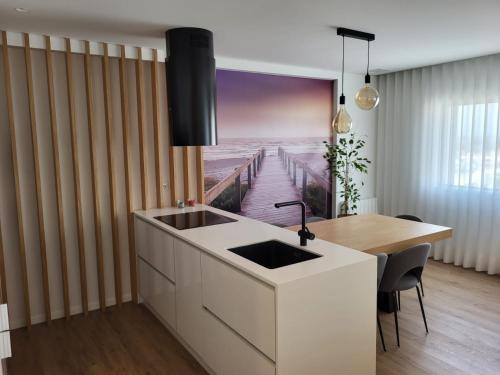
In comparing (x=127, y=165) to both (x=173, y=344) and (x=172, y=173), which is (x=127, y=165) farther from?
(x=173, y=344)

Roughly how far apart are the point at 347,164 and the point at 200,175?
2.19 metres

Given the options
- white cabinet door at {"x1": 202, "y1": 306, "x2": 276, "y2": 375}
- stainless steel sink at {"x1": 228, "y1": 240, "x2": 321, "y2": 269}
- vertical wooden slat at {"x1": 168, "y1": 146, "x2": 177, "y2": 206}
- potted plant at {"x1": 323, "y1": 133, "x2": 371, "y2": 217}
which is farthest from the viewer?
potted plant at {"x1": 323, "y1": 133, "x2": 371, "y2": 217}

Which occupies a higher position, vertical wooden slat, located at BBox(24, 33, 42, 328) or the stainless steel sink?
vertical wooden slat, located at BBox(24, 33, 42, 328)

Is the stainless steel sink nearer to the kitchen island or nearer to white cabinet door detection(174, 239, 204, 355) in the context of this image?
the kitchen island

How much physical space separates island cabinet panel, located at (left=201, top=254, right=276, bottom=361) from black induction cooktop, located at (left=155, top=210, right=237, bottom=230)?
640mm

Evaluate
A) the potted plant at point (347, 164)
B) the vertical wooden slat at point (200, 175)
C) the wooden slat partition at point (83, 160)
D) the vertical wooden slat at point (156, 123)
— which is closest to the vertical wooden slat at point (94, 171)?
the wooden slat partition at point (83, 160)

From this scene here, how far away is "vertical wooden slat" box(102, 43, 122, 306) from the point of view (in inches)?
136

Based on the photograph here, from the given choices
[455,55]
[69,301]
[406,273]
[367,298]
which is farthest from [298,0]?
[69,301]

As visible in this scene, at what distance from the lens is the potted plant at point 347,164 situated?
517cm

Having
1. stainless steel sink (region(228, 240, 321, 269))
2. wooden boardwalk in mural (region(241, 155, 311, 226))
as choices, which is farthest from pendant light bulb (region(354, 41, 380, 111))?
wooden boardwalk in mural (region(241, 155, 311, 226))

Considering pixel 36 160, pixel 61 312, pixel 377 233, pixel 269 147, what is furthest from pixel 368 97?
pixel 61 312

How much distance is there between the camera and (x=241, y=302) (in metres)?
2.11

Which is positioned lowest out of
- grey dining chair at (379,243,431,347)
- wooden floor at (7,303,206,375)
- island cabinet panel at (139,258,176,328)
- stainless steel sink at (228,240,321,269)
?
wooden floor at (7,303,206,375)

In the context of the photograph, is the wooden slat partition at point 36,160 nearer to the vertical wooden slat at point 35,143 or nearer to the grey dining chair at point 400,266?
the vertical wooden slat at point 35,143
